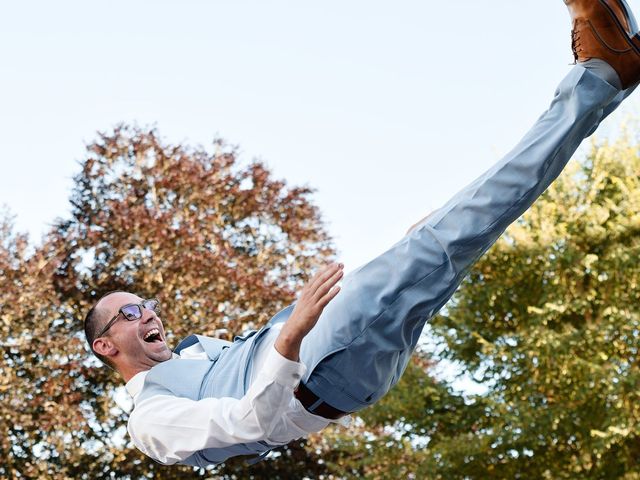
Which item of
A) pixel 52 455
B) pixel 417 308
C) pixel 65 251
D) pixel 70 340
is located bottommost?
pixel 417 308

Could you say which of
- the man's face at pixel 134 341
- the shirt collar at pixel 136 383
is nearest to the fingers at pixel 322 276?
the shirt collar at pixel 136 383

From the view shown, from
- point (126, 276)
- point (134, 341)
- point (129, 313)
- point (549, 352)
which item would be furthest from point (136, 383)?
point (126, 276)

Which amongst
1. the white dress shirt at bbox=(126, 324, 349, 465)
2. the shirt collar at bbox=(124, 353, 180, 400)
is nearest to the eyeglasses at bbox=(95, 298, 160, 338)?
the shirt collar at bbox=(124, 353, 180, 400)

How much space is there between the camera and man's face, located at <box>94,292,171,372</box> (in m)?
4.01

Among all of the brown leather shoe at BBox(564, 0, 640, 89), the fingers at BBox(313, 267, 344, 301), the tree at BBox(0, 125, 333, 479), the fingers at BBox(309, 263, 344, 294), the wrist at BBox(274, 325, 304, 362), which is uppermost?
the tree at BBox(0, 125, 333, 479)

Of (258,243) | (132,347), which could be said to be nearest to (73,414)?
(258,243)

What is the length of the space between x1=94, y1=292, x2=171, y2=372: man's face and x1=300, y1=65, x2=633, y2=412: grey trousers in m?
0.87

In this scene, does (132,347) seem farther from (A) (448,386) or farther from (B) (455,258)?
(A) (448,386)

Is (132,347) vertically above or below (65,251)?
below

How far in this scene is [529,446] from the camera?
1158 cm

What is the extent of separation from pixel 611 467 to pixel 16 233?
898cm

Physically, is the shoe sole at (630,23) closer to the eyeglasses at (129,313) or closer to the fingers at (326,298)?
the fingers at (326,298)

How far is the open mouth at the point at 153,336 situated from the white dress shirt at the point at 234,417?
0.43 m

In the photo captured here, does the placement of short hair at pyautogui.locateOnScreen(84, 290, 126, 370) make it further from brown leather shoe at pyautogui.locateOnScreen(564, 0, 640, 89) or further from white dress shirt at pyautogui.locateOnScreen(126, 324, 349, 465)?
brown leather shoe at pyautogui.locateOnScreen(564, 0, 640, 89)
